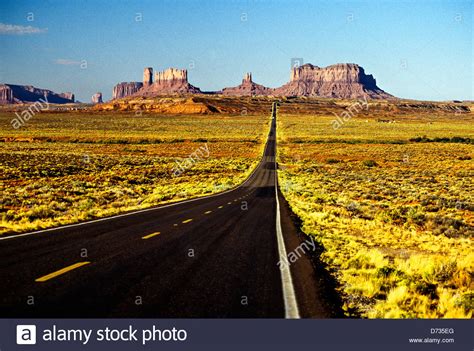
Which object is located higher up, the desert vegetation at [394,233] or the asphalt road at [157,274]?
the asphalt road at [157,274]

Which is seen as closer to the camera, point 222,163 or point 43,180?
point 43,180

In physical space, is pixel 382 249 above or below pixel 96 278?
below

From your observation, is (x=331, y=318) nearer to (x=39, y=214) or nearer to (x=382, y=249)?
(x=382, y=249)

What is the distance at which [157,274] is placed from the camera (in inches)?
313

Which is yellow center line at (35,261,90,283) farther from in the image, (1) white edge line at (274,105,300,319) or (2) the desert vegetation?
(2) the desert vegetation

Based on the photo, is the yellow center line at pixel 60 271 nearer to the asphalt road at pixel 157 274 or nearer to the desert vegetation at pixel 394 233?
the asphalt road at pixel 157 274

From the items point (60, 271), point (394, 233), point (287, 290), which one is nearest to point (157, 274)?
point (60, 271)

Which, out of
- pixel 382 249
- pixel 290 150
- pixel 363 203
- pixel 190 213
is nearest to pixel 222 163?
pixel 290 150

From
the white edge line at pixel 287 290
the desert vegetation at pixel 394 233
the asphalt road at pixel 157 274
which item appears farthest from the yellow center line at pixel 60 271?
the desert vegetation at pixel 394 233

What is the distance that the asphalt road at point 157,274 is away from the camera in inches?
242

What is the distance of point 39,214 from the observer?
55.6 ft

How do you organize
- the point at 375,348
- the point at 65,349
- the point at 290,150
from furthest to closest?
the point at 290,150 → the point at 375,348 → the point at 65,349

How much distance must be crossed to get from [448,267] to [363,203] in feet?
48.9

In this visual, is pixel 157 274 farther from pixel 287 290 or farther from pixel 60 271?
pixel 287 290
